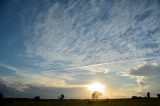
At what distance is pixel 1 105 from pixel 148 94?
65285 millimetres

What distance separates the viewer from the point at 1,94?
4665 inches

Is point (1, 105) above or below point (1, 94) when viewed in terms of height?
below

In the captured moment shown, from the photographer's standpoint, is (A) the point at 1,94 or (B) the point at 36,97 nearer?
(A) the point at 1,94

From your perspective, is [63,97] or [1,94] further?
[63,97]

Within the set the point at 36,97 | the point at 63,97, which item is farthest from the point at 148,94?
the point at 36,97

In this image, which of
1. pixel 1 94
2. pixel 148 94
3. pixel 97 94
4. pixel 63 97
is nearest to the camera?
pixel 148 94

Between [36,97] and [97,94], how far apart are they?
124 ft

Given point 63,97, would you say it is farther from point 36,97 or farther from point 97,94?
point 97,94

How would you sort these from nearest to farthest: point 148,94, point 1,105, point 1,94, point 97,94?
point 1,105 < point 148,94 < point 1,94 < point 97,94

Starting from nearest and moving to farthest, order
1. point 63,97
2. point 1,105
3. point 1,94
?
point 1,105, point 1,94, point 63,97

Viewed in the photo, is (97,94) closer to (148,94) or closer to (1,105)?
(148,94)

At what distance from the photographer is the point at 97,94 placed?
154 metres

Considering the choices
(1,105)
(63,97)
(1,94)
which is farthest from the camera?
(63,97)

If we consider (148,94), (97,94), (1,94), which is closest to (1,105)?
(1,94)
